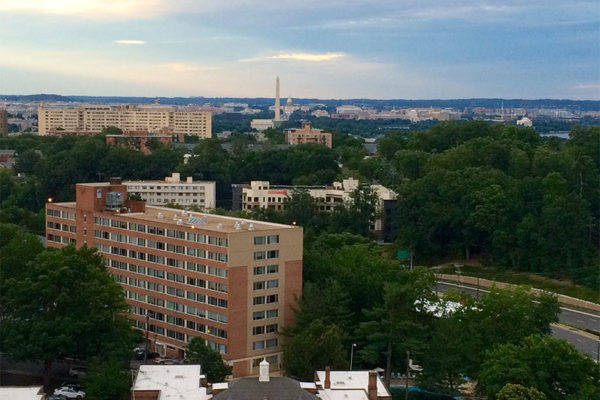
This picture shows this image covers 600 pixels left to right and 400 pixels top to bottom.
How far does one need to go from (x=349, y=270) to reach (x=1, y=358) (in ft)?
43.6

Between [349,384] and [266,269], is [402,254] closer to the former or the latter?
[266,269]

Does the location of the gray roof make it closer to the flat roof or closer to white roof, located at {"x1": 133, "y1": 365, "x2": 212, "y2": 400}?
white roof, located at {"x1": 133, "y1": 365, "x2": 212, "y2": 400}

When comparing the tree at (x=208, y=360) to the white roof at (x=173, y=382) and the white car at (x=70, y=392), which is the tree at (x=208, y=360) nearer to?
the white roof at (x=173, y=382)

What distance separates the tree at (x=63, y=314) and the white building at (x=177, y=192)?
1477 inches

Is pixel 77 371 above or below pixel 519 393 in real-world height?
below

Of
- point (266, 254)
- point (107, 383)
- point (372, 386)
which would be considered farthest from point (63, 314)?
point (372, 386)

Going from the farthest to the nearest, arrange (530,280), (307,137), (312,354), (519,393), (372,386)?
(307,137), (530,280), (312,354), (519,393), (372,386)

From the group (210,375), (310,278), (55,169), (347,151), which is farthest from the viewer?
(347,151)

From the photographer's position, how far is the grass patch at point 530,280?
168 feet

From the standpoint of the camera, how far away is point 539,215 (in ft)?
189

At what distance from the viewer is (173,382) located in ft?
88.7

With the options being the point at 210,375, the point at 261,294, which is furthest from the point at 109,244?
the point at 210,375

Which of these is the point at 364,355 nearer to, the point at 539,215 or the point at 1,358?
the point at 1,358

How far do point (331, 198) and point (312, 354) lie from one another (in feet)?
120
